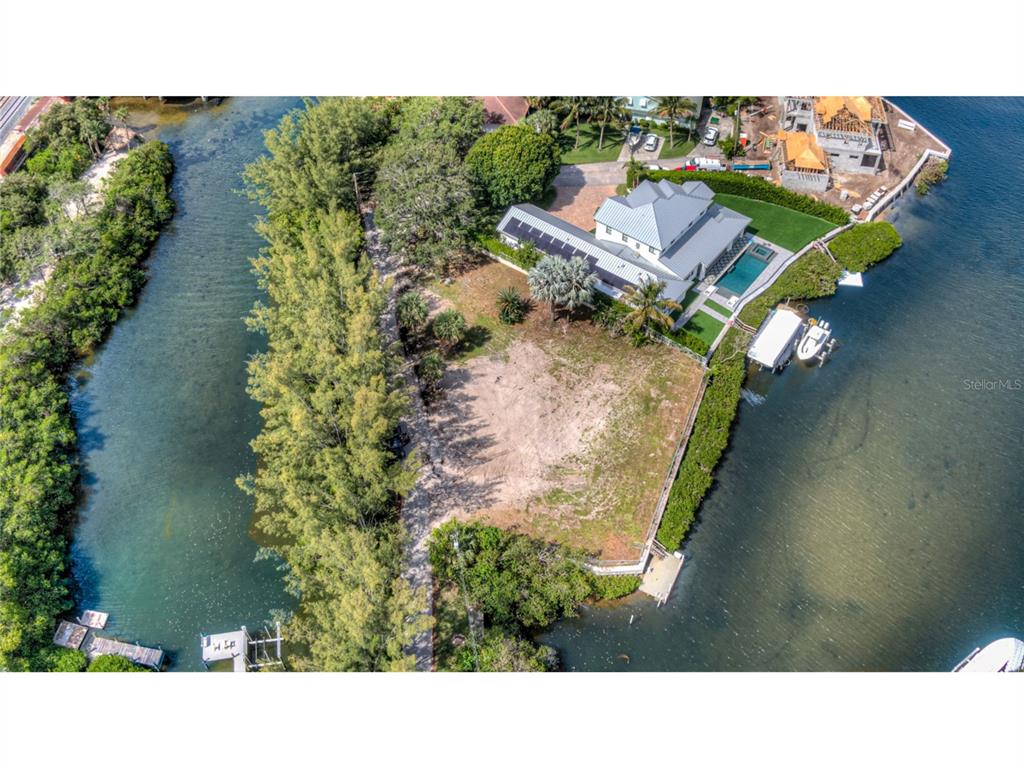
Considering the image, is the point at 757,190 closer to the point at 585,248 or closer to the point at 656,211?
the point at 656,211

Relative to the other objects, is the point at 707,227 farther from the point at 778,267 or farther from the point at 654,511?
the point at 654,511

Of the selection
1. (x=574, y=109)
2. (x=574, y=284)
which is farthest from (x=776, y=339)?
(x=574, y=109)

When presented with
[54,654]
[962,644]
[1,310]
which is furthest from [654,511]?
[1,310]

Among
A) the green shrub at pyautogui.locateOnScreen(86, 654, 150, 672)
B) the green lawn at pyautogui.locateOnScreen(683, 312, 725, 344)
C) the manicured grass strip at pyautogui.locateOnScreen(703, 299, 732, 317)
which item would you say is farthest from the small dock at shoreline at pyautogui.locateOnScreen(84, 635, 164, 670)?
the manicured grass strip at pyautogui.locateOnScreen(703, 299, 732, 317)

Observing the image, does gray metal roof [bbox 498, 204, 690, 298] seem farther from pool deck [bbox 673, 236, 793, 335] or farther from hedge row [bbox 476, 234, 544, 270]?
pool deck [bbox 673, 236, 793, 335]

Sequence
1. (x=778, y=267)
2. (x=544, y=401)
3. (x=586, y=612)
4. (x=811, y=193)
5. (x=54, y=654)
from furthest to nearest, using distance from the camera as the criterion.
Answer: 1. (x=811, y=193)
2. (x=778, y=267)
3. (x=544, y=401)
4. (x=586, y=612)
5. (x=54, y=654)
